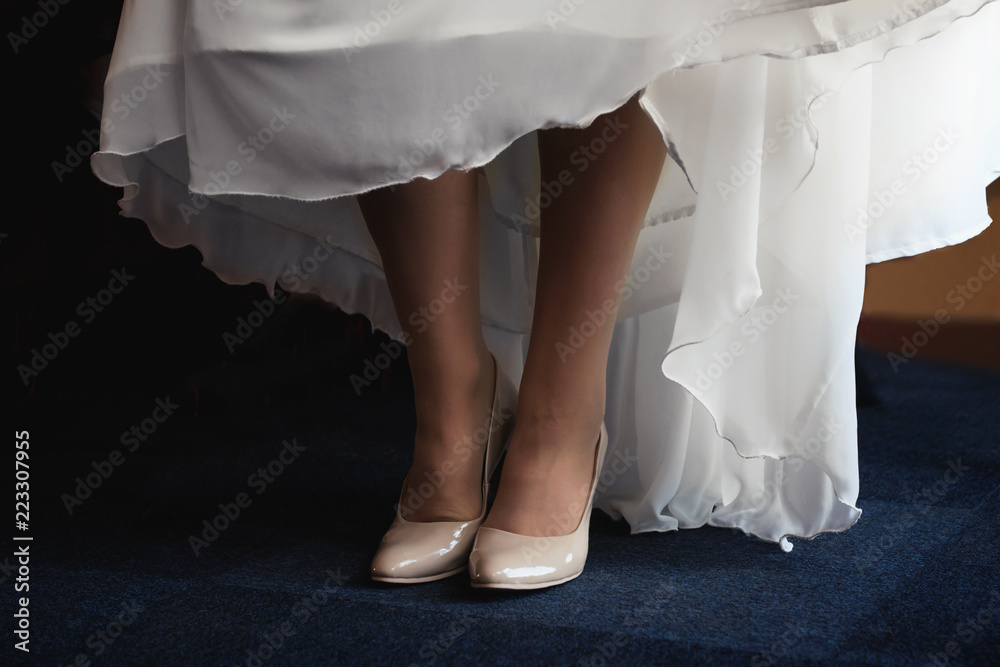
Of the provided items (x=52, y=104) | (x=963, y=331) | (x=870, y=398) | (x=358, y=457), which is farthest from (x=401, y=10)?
(x=963, y=331)

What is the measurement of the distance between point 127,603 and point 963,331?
5.56 ft

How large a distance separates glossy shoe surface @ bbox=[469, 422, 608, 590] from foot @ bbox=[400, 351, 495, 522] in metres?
0.06

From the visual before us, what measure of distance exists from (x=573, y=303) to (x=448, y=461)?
18 cm

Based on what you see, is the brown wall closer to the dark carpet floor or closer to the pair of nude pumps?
the dark carpet floor

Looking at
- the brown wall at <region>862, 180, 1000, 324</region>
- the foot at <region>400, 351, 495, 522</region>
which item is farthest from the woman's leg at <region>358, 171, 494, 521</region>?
the brown wall at <region>862, 180, 1000, 324</region>

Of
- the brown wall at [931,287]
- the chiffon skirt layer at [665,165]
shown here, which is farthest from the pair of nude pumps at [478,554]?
the brown wall at [931,287]

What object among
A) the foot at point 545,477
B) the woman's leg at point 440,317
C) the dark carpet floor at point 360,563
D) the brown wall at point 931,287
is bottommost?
the brown wall at point 931,287

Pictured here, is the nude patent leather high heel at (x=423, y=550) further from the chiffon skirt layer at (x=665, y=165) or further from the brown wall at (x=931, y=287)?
the brown wall at (x=931, y=287)

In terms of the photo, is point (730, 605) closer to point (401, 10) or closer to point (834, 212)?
point (834, 212)

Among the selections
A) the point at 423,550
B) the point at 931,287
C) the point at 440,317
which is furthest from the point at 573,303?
the point at 931,287

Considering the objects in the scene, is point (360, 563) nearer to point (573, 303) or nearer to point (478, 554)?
point (478, 554)

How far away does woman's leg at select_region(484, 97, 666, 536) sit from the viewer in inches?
25.2

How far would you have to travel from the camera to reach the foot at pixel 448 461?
2.30 feet

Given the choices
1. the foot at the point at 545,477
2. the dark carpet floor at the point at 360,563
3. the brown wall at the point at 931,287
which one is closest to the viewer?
the dark carpet floor at the point at 360,563
